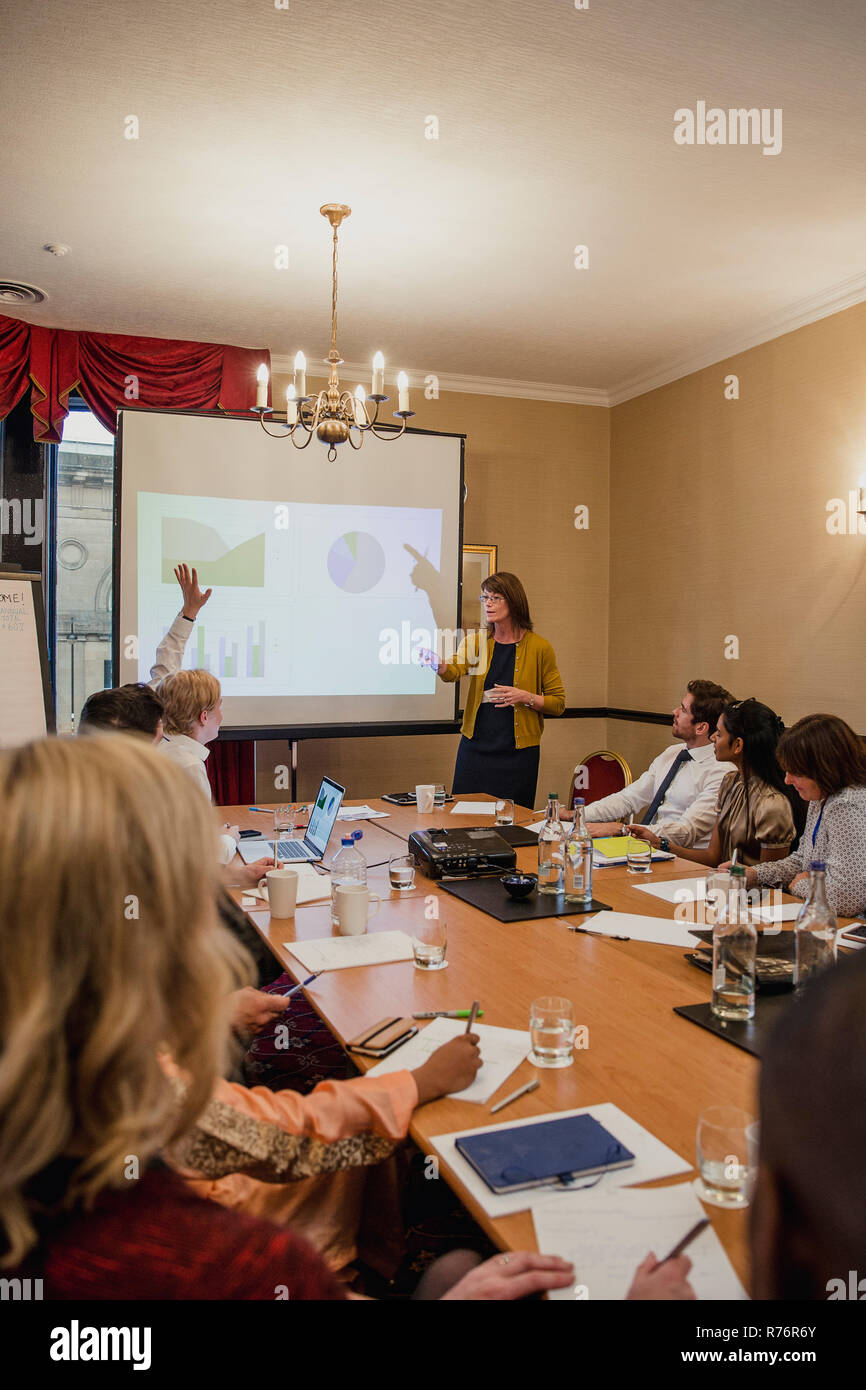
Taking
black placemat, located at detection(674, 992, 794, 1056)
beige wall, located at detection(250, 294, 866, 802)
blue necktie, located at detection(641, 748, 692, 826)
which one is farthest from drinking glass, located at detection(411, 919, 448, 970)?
beige wall, located at detection(250, 294, 866, 802)

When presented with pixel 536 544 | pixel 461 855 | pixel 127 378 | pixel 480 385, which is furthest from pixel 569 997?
pixel 480 385

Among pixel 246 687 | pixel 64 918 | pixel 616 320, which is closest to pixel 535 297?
pixel 616 320

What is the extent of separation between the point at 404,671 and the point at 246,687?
873 millimetres

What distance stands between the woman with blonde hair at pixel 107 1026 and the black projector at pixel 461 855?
179 centimetres

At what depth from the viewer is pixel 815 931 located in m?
1.70

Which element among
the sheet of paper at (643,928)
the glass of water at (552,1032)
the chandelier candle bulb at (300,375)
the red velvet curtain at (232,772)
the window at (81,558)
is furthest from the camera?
the red velvet curtain at (232,772)

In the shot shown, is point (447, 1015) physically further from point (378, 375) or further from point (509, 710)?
Result: point (509, 710)

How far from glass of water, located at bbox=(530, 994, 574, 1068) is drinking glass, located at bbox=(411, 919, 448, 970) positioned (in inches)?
17.1

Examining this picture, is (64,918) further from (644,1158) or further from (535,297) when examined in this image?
(535,297)

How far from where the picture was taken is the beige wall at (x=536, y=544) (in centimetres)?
531

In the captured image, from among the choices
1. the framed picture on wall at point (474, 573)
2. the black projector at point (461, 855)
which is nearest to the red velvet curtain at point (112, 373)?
the framed picture on wall at point (474, 573)

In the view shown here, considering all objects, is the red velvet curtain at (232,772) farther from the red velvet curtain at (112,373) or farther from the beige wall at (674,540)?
the red velvet curtain at (112,373)

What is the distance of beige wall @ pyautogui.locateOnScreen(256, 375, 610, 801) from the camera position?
17.4 feet

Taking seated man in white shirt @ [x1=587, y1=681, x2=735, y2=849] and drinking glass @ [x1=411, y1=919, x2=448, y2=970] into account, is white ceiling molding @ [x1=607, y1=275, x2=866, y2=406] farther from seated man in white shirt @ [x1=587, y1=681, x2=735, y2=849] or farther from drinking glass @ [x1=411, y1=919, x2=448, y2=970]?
drinking glass @ [x1=411, y1=919, x2=448, y2=970]
